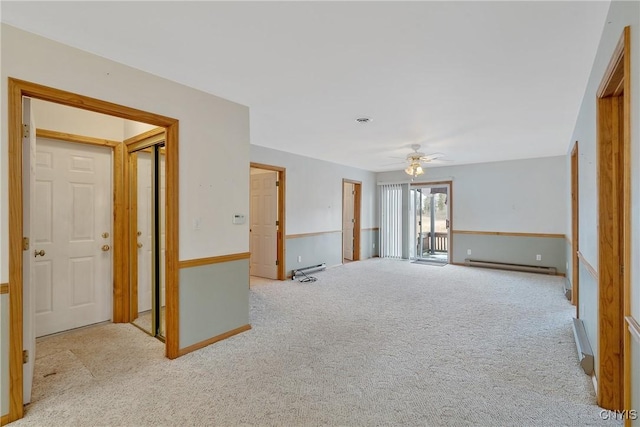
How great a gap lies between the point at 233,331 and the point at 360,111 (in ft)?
8.87

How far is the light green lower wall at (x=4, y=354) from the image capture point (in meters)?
1.81

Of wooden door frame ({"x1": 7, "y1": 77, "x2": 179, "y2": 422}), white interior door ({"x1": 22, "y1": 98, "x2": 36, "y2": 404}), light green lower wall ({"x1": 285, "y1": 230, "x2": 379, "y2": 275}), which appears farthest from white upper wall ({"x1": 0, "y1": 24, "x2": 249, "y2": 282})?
light green lower wall ({"x1": 285, "y1": 230, "x2": 379, "y2": 275})

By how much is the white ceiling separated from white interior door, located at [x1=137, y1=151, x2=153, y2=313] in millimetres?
1411

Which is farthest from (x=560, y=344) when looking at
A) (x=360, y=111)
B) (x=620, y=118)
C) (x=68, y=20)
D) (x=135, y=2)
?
(x=68, y=20)

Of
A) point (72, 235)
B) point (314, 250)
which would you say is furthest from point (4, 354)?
point (314, 250)

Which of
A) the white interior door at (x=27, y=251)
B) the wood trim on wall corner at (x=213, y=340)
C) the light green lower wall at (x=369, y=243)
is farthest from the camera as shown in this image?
the light green lower wall at (x=369, y=243)

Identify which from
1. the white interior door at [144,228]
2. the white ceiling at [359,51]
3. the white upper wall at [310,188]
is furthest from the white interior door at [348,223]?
the white interior door at [144,228]

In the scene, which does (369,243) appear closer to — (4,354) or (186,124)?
(186,124)

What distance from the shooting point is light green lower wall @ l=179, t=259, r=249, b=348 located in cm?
273

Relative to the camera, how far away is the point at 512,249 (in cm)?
654

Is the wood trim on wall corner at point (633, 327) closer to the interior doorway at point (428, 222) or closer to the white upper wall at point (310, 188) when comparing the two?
the white upper wall at point (310, 188)

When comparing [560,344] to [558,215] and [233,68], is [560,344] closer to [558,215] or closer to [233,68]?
[233,68]

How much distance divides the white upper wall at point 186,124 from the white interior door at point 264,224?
2546 millimetres

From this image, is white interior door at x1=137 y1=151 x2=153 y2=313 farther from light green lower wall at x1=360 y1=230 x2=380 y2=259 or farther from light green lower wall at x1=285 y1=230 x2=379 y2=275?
light green lower wall at x1=360 y1=230 x2=380 y2=259
